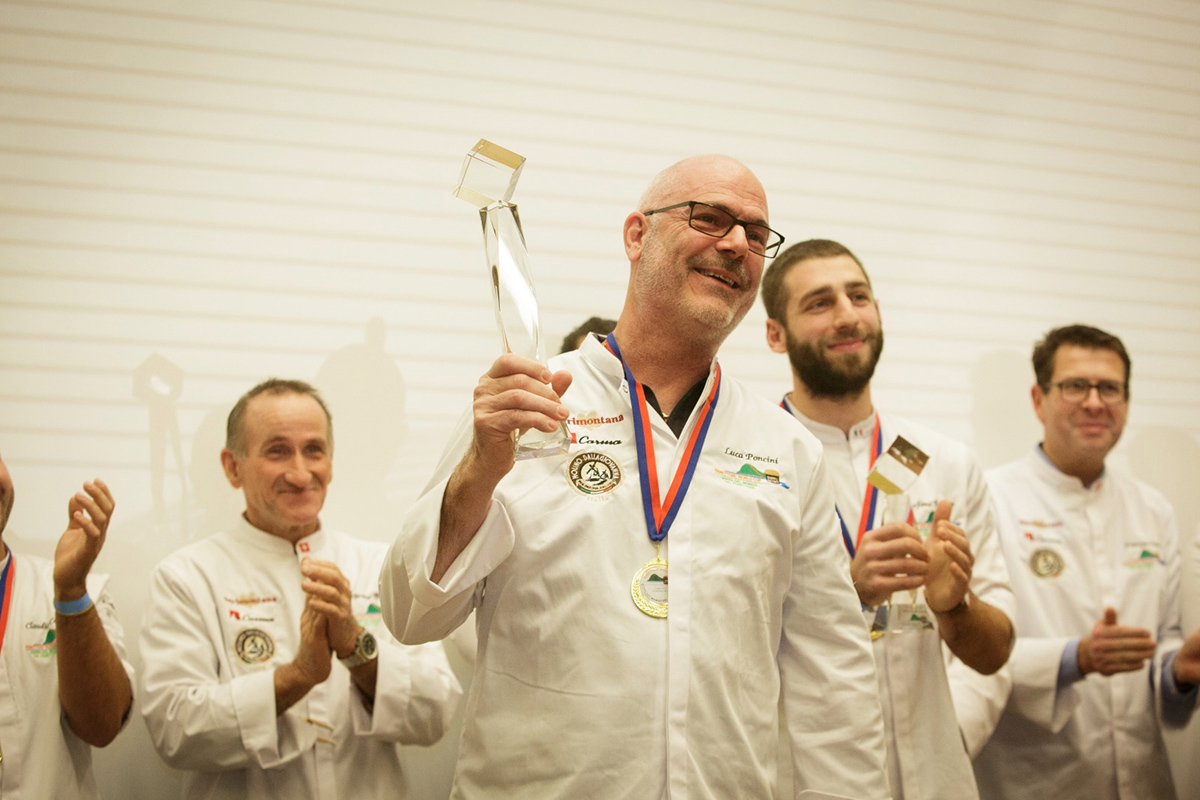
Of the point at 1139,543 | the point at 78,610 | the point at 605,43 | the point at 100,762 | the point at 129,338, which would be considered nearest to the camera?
the point at 78,610

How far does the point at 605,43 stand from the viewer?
156 inches

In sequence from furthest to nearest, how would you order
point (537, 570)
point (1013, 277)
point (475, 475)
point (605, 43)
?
point (1013, 277)
point (605, 43)
point (537, 570)
point (475, 475)

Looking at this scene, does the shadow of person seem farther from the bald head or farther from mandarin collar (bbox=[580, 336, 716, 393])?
the bald head

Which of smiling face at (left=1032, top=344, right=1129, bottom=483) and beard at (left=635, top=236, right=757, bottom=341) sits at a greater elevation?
beard at (left=635, top=236, right=757, bottom=341)

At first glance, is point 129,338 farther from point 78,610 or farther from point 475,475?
point 475,475

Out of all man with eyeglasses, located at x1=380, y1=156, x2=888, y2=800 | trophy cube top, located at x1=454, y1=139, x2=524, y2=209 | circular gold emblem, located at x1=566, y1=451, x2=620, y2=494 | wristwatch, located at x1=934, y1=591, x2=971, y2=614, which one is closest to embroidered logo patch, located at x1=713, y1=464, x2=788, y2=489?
man with eyeglasses, located at x1=380, y1=156, x2=888, y2=800

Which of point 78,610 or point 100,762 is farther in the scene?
point 100,762

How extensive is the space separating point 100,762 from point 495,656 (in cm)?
198

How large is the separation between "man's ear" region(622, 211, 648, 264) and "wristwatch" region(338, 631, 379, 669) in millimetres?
1377

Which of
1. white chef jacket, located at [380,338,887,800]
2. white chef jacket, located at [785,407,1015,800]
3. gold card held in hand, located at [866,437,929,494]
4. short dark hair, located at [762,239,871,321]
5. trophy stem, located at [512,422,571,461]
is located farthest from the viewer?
short dark hair, located at [762,239,871,321]

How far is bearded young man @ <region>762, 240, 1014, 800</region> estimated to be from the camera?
2.44 metres

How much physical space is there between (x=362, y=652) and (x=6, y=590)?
43.0 inches

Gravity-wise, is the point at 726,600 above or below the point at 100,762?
above

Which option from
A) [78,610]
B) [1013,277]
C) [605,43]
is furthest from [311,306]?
[1013,277]
